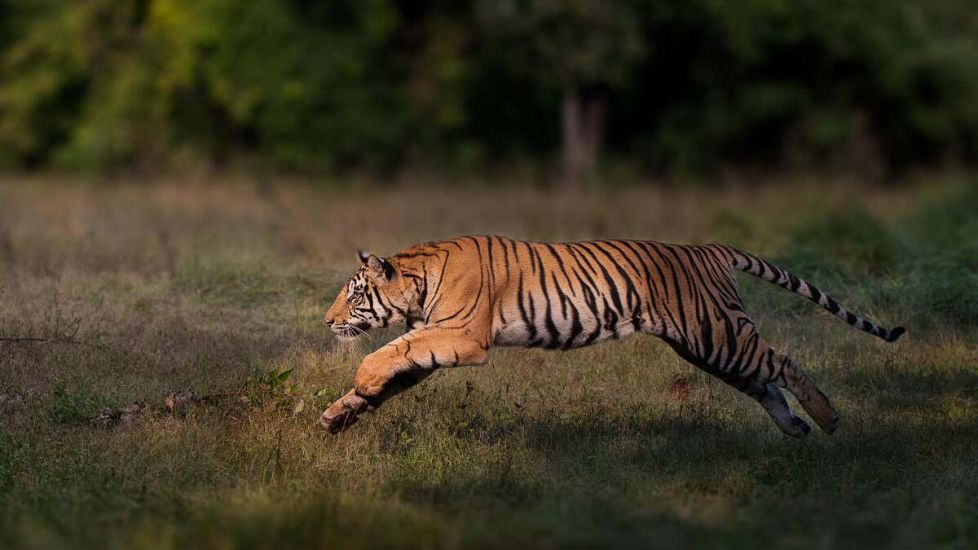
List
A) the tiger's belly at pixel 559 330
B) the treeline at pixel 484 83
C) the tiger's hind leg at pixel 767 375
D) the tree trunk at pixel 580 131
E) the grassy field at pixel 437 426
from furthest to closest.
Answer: the tree trunk at pixel 580 131
the treeline at pixel 484 83
the tiger's hind leg at pixel 767 375
the tiger's belly at pixel 559 330
the grassy field at pixel 437 426

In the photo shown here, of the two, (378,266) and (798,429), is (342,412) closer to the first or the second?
(378,266)

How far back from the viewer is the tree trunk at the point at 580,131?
27109mm

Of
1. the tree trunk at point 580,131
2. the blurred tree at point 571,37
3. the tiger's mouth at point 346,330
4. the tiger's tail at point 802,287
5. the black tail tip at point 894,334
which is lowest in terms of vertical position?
the tiger's mouth at point 346,330

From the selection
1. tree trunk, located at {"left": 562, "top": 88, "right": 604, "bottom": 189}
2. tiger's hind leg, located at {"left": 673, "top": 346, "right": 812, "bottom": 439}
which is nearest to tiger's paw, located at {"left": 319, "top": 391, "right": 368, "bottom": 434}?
tiger's hind leg, located at {"left": 673, "top": 346, "right": 812, "bottom": 439}

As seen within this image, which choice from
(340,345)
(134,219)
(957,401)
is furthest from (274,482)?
(134,219)

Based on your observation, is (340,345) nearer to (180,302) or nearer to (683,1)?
(180,302)

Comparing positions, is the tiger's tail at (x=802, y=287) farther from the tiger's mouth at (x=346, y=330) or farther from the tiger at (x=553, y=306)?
the tiger's mouth at (x=346, y=330)

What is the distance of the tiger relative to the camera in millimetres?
7906

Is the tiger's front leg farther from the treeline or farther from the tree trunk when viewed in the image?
the tree trunk

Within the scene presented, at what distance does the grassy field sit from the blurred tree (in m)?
11.7

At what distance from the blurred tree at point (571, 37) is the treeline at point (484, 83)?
4cm

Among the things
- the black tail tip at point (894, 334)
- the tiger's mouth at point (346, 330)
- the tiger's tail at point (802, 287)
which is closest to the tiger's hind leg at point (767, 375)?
the tiger's tail at point (802, 287)

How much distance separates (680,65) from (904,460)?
2269 cm

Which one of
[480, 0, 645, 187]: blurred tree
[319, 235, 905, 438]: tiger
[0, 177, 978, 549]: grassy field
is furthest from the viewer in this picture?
[480, 0, 645, 187]: blurred tree
